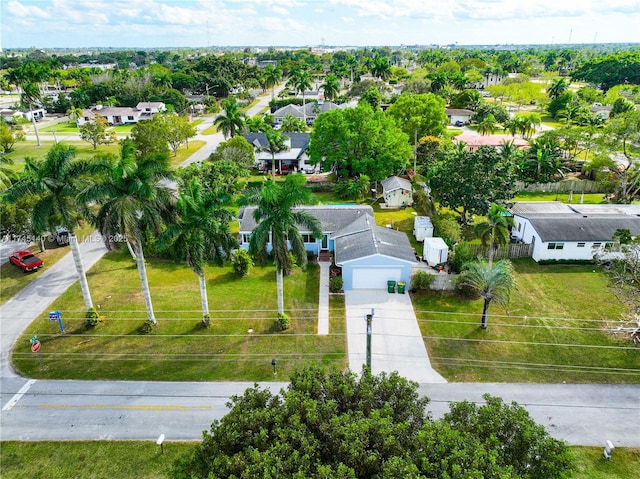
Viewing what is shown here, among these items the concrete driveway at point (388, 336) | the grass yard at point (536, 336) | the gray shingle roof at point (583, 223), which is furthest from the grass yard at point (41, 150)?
the gray shingle roof at point (583, 223)

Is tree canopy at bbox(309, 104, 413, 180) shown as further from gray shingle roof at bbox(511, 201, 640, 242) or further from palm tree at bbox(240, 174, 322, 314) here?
palm tree at bbox(240, 174, 322, 314)

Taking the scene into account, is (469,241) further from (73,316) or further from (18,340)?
(18,340)

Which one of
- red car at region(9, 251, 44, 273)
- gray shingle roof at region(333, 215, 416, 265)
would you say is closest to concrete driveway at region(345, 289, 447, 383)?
gray shingle roof at region(333, 215, 416, 265)

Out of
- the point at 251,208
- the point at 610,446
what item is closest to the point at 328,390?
the point at 610,446

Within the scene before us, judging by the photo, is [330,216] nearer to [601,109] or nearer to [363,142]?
[363,142]

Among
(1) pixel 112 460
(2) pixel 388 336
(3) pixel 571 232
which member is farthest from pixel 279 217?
(3) pixel 571 232
